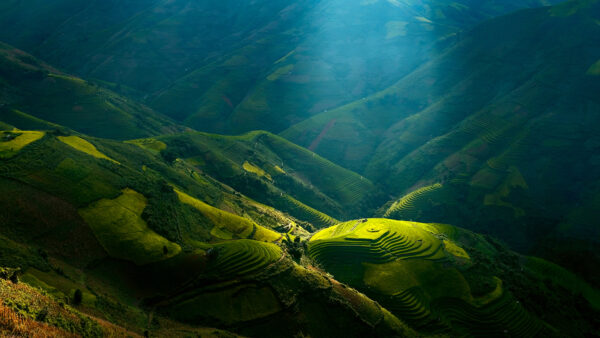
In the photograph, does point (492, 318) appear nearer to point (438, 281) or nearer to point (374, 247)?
point (438, 281)

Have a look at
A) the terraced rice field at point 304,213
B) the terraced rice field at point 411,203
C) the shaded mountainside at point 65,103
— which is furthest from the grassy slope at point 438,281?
the shaded mountainside at point 65,103

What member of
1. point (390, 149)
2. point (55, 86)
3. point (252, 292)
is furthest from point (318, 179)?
point (55, 86)

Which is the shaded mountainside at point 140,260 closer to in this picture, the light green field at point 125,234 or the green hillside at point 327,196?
the light green field at point 125,234

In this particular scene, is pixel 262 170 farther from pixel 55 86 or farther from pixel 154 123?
pixel 55 86

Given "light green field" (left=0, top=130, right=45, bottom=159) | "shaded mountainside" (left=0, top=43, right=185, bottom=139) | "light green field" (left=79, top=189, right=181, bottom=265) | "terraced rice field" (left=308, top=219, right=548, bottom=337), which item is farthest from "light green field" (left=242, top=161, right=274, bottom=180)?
"light green field" (left=79, top=189, right=181, bottom=265)

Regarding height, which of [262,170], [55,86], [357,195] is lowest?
[357,195]

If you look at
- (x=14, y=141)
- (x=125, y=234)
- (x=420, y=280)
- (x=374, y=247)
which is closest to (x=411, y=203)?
(x=374, y=247)
